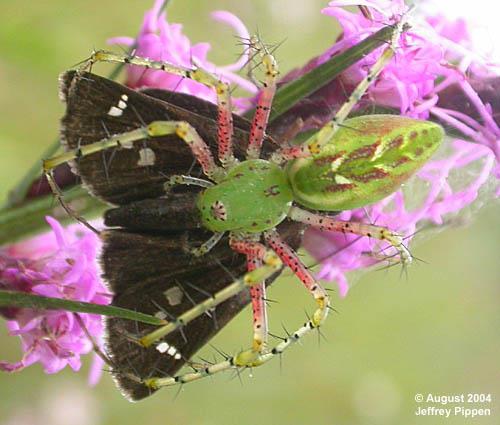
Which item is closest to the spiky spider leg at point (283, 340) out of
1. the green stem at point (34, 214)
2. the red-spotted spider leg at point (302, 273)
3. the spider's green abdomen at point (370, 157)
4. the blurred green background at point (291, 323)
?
the red-spotted spider leg at point (302, 273)

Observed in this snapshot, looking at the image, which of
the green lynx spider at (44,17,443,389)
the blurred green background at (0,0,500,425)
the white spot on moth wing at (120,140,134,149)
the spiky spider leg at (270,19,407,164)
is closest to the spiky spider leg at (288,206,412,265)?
the green lynx spider at (44,17,443,389)

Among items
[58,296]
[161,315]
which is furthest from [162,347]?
[58,296]

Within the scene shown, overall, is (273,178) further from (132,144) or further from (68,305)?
(68,305)

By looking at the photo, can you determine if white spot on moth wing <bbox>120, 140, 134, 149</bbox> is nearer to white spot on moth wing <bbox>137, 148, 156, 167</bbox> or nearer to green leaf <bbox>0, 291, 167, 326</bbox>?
white spot on moth wing <bbox>137, 148, 156, 167</bbox>

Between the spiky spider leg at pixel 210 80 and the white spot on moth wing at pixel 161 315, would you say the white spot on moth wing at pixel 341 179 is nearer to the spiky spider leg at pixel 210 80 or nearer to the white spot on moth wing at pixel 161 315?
the spiky spider leg at pixel 210 80

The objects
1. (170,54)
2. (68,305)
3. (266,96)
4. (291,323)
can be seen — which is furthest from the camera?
(291,323)

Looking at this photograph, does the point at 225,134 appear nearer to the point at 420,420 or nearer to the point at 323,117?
the point at 323,117

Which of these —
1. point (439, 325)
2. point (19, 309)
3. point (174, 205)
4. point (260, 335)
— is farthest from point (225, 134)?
point (439, 325)
